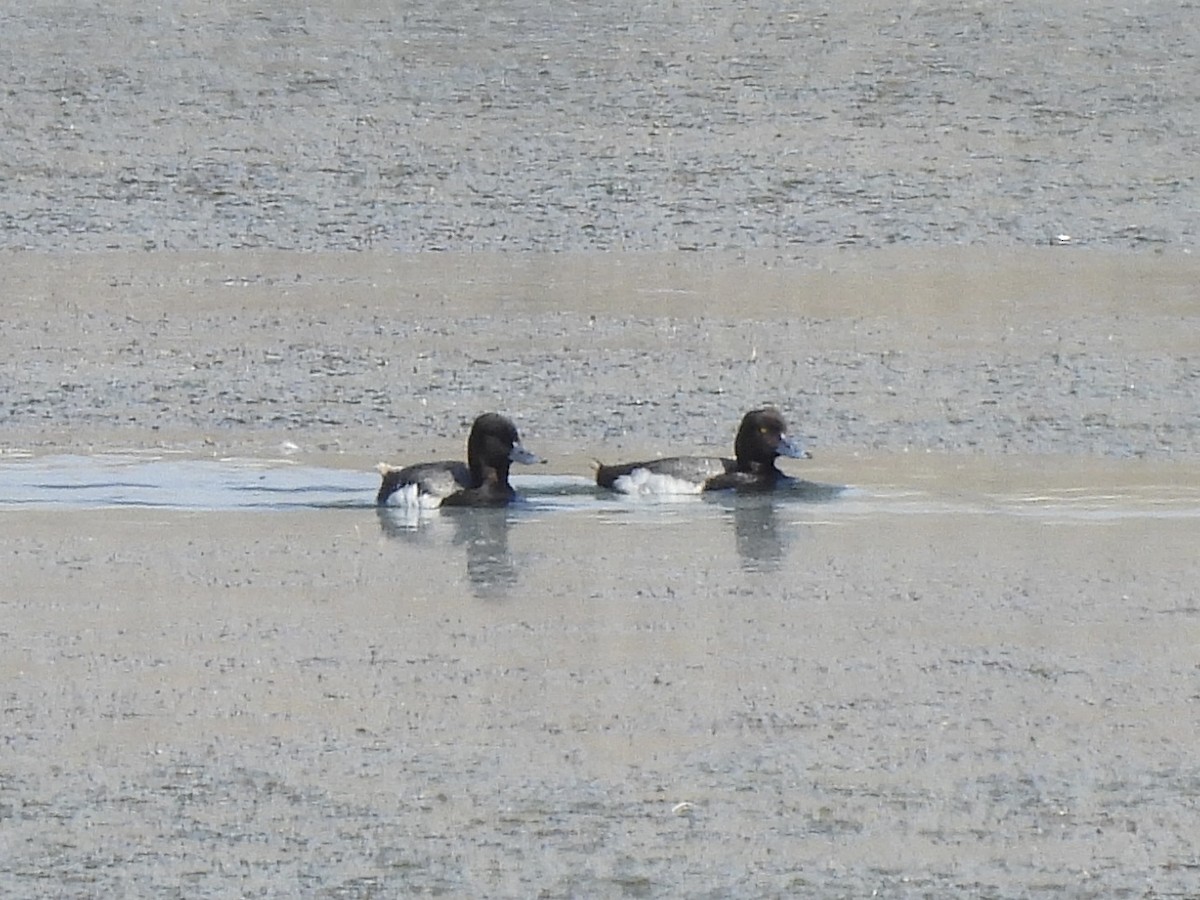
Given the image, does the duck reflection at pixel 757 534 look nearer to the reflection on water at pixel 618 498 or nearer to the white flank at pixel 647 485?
the reflection on water at pixel 618 498

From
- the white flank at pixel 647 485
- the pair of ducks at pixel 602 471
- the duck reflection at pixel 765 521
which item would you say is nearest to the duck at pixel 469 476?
the pair of ducks at pixel 602 471

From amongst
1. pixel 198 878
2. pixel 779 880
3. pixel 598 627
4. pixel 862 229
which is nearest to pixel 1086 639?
pixel 598 627

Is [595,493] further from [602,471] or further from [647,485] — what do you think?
[647,485]

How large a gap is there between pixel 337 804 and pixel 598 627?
5.64 ft

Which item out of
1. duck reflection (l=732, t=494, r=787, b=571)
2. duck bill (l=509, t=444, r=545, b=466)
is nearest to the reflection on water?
duck reflection (l=732, t=494, r=787, b=571)

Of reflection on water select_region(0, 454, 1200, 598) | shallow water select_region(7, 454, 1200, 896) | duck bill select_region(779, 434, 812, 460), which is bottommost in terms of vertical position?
shallow water select_region(7, 454, 1200, 896)

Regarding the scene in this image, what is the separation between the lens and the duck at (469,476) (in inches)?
348

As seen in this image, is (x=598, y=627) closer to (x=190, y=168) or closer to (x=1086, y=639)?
(x=1086, y=639)

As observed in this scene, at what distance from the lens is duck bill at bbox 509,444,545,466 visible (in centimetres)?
917

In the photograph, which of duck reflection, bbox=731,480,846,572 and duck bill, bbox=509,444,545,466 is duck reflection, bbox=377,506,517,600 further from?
duck reflection, bbox=731,480,846,572

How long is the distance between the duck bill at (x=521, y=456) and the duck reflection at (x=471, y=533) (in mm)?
228

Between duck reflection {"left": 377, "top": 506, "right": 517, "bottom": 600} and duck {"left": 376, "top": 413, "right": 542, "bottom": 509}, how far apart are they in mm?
50

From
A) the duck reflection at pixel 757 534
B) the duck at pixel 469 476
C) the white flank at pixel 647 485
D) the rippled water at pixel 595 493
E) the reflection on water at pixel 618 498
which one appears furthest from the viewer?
the duck at pixel 469 476

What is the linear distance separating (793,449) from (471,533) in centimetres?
127
